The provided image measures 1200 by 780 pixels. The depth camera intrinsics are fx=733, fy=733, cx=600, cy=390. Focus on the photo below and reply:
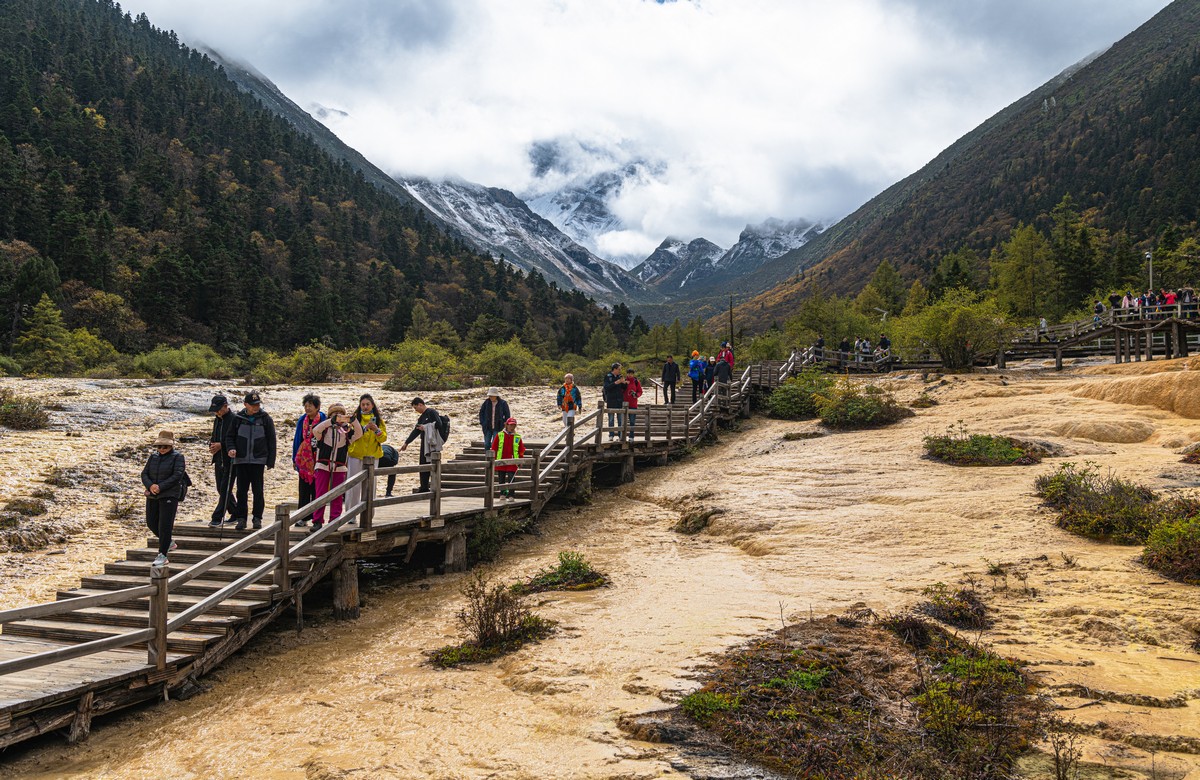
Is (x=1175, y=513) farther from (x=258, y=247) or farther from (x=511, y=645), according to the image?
(x=258, y=247)

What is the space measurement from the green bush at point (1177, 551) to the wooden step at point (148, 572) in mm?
→ 10851

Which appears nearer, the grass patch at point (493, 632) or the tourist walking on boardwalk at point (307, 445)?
the grass patch at point (493, 632)

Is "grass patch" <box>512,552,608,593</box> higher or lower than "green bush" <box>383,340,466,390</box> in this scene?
lower

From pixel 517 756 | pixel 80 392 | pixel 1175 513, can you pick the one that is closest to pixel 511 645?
pixel 517 756

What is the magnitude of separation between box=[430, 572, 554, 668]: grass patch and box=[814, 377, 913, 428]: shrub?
1467 cm

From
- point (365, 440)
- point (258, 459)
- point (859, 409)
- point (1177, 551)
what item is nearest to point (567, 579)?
point (365, 440)

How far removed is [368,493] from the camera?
10273 millimetres

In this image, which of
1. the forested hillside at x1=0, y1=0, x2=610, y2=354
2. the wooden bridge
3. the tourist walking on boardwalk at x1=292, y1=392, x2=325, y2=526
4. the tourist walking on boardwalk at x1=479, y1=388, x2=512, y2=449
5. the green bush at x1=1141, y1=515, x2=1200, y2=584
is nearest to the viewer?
the wooden bridge

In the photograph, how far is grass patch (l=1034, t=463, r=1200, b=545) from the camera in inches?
399

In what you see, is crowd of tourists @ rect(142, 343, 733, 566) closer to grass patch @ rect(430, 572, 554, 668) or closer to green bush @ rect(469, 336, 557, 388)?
grass patch @ rect(430, 572, 554, 668)

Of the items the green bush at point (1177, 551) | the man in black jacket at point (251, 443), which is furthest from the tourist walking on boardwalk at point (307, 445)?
the green bush at point (1177, 551)

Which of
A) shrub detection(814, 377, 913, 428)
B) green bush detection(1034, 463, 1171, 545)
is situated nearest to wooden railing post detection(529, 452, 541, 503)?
green bush detection(1034, 463, 1171, 545)

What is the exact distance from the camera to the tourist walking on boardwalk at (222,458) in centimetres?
994

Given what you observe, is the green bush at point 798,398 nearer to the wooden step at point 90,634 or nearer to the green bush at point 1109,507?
the green bush at point 1109,507
